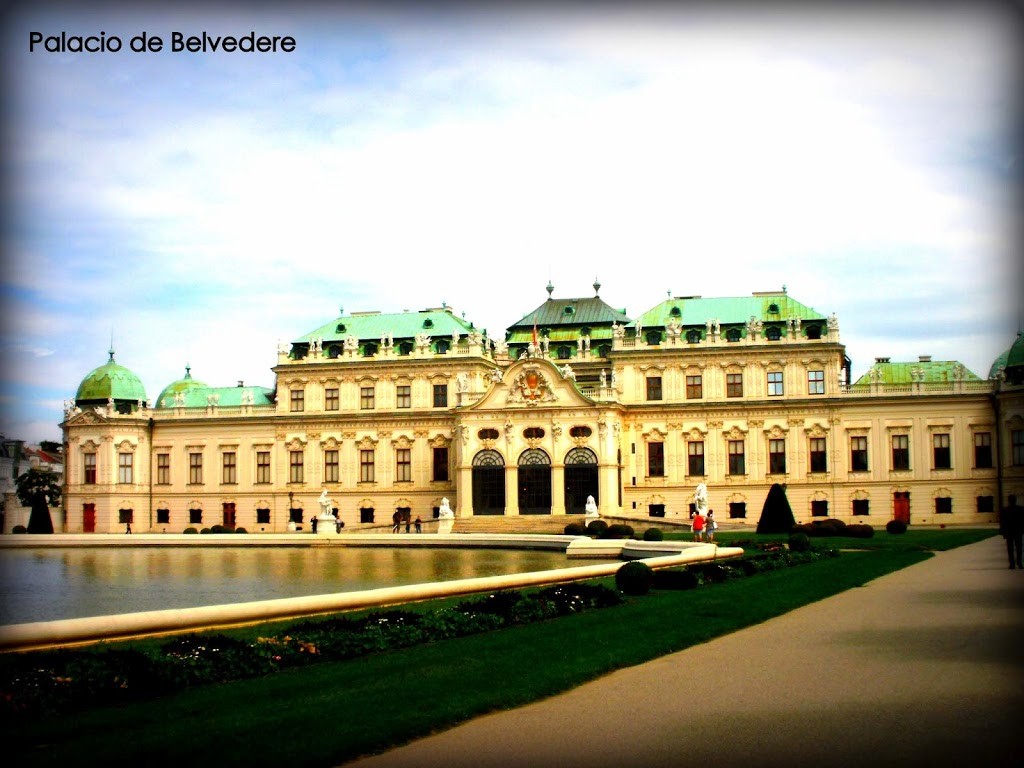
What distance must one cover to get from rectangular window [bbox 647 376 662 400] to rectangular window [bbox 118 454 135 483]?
34549 mm

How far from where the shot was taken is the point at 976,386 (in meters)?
68.2

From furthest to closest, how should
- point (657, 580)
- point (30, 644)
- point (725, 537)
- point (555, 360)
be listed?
point (555, 360) → point (725, 537) → point (657, 580) → point (30, 644)

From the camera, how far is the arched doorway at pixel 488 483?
7038cm

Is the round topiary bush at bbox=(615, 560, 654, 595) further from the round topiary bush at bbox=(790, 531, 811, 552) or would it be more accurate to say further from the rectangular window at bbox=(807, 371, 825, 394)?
the rectangular window at bbox=(807, 371, 825, 394)

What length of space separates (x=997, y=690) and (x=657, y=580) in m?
15.3

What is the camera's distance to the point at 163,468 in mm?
79312

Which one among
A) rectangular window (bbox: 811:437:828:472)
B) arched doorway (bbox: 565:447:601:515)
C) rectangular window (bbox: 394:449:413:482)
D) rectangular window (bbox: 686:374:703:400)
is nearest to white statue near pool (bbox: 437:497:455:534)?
arched doorway (bbox: 565:447:601:515)

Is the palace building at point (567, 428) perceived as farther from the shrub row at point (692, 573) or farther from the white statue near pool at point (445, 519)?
the shrub row at point (692, 573)

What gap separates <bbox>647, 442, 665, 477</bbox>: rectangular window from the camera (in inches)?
2820

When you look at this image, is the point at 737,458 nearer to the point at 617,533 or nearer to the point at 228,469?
the point at 617,533

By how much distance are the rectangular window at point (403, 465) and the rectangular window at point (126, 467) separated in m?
18.2

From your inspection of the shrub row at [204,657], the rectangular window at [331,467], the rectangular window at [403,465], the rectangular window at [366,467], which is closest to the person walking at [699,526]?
the shrub row at [204,657]

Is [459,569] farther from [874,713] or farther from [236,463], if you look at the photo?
[236,463]

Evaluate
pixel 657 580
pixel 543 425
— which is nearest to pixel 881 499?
pixel 543 425
